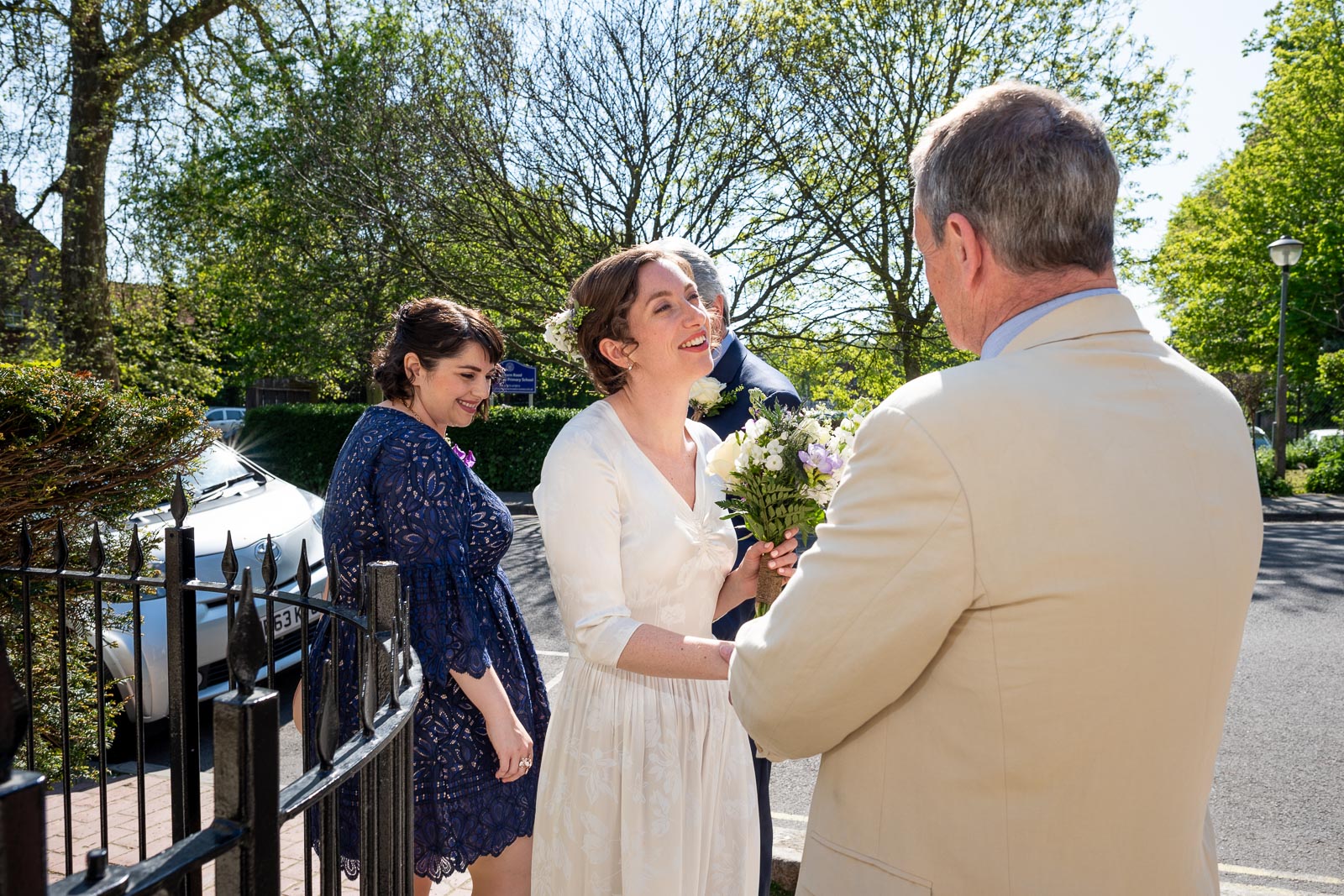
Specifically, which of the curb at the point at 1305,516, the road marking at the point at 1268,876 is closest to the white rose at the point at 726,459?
the road marking at the point at 1268,876

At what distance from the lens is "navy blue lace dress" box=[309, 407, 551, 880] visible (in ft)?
8.19

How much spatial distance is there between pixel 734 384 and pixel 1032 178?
2.20 meters

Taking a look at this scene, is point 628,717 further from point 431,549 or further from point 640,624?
point 431,549

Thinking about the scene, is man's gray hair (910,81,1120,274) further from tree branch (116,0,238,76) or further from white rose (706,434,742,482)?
tree branch (116,0,238,76)

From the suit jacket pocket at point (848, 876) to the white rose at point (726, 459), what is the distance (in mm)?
1137

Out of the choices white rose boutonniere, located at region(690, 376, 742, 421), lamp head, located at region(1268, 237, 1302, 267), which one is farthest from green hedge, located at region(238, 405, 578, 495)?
white rose boutonniere, located at region(690, 376, 742, 421)

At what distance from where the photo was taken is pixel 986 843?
4.24 feet

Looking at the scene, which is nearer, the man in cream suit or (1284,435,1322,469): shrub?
the man in cream suit

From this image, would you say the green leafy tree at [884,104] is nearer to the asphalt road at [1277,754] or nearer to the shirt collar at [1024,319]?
the asphalt road at [1277,754]

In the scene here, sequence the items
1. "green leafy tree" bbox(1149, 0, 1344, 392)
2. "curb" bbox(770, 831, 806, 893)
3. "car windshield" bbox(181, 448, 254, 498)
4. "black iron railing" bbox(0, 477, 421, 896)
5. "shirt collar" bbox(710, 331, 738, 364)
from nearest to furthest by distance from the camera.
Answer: "black iron railing" bbox(0, 477, 421, 896) → "shirt collar" bbox(710, 331, 738, 364) → "curb" bbox(770, 831, 806, 893) → "car windshield" bbox(181, 448, 254, 498) → "green leafy tree" bbox(1149, 0, 1344, 392)

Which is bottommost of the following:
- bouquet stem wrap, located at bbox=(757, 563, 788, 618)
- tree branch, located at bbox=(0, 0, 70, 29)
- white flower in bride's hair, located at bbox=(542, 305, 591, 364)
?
bouquet stem wrap, located at bbox=(757, 563, 788, 618)

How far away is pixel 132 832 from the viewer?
150 inches

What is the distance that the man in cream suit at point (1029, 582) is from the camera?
3.98 ft

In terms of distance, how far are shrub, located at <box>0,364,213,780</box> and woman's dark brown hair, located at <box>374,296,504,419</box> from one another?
2.69 feet
